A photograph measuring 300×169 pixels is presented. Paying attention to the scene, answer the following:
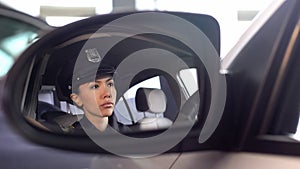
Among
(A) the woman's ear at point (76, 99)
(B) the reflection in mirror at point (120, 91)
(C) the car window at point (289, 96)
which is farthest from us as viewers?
(A) the woman's ear at point (76, 99)

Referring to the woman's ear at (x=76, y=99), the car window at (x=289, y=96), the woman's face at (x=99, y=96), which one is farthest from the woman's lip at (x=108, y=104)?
the car window at (x=289, y=96)

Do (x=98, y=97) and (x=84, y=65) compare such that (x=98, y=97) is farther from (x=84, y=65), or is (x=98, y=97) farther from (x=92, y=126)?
(x=92, y=126)

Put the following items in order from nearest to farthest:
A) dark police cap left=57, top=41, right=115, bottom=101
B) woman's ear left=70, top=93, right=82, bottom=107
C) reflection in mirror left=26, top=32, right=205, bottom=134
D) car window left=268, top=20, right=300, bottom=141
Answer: car window left=268, top=20, right=300, bottom=141 < reflection in mirror left=26, top=32, right=205, bottom=134 < dark police cap left=57, top=41, right=115, bottom=101 < woman's ear left=70, top=93, right=82, bottom=107

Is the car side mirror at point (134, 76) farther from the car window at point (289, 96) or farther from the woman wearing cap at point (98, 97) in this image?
the car window at point (289, 96)

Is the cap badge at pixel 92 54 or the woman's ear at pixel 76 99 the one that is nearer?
the cap badge at pixel 92 54

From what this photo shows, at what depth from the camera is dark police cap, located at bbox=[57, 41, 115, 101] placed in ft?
4.99

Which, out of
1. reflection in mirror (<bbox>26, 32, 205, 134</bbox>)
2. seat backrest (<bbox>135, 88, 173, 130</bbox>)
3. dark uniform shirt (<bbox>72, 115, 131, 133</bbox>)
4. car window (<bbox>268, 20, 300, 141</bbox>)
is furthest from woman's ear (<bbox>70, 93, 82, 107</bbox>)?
car window (<bbox>268, 20, 300, 141</bbox>)

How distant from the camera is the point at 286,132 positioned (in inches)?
44.7

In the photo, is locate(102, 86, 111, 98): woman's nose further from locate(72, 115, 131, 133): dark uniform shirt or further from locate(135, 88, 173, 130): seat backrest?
locate(135, 88, 173, 130): seat backrest

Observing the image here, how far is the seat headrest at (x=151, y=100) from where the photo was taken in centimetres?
131

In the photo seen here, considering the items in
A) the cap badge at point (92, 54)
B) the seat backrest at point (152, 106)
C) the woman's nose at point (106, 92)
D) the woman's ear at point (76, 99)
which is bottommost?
the woman's ear at point (76, 99)

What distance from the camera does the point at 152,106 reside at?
1314 mm

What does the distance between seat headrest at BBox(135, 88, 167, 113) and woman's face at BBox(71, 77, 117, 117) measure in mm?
206

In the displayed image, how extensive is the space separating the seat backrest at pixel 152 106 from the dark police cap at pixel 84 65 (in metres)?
0.21
